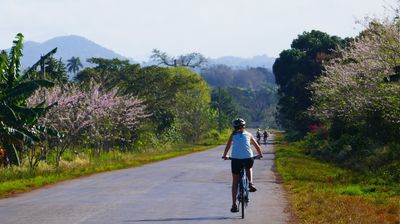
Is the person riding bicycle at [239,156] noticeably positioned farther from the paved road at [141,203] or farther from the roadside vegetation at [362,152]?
the roadside vegetation at [362,152]

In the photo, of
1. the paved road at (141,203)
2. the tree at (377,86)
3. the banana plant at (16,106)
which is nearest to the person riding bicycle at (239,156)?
the paved road at (141,203)

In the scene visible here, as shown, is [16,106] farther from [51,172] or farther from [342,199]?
[342,199]

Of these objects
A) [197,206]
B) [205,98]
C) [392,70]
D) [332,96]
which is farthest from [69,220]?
[205,98]

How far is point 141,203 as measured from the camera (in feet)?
52.0

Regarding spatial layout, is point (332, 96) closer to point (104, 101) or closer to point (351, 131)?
point (351, 131)

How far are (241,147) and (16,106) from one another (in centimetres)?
1387

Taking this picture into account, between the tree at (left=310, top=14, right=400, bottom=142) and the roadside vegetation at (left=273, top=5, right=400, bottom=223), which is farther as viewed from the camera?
the tree at (left=310, top=14, right=400, bottom=142)

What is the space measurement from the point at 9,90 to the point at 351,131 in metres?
24.9

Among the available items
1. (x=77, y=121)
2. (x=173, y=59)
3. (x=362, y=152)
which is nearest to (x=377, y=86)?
(x=362, y=152)

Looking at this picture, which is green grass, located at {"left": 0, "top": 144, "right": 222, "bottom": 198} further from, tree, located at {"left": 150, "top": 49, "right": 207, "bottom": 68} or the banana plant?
tree, located at {"left": 150, "top": 49, "right": 207, "bottom": 68}

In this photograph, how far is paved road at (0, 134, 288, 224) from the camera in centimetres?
1300

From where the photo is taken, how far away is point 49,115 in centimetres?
3341

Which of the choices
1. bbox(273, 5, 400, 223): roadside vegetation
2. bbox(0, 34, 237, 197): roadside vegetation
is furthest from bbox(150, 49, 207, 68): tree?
bbox(273, 5, 400, 223): roadside vegetation

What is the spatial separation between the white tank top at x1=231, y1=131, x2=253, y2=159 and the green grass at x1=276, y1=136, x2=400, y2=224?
5.58ft
